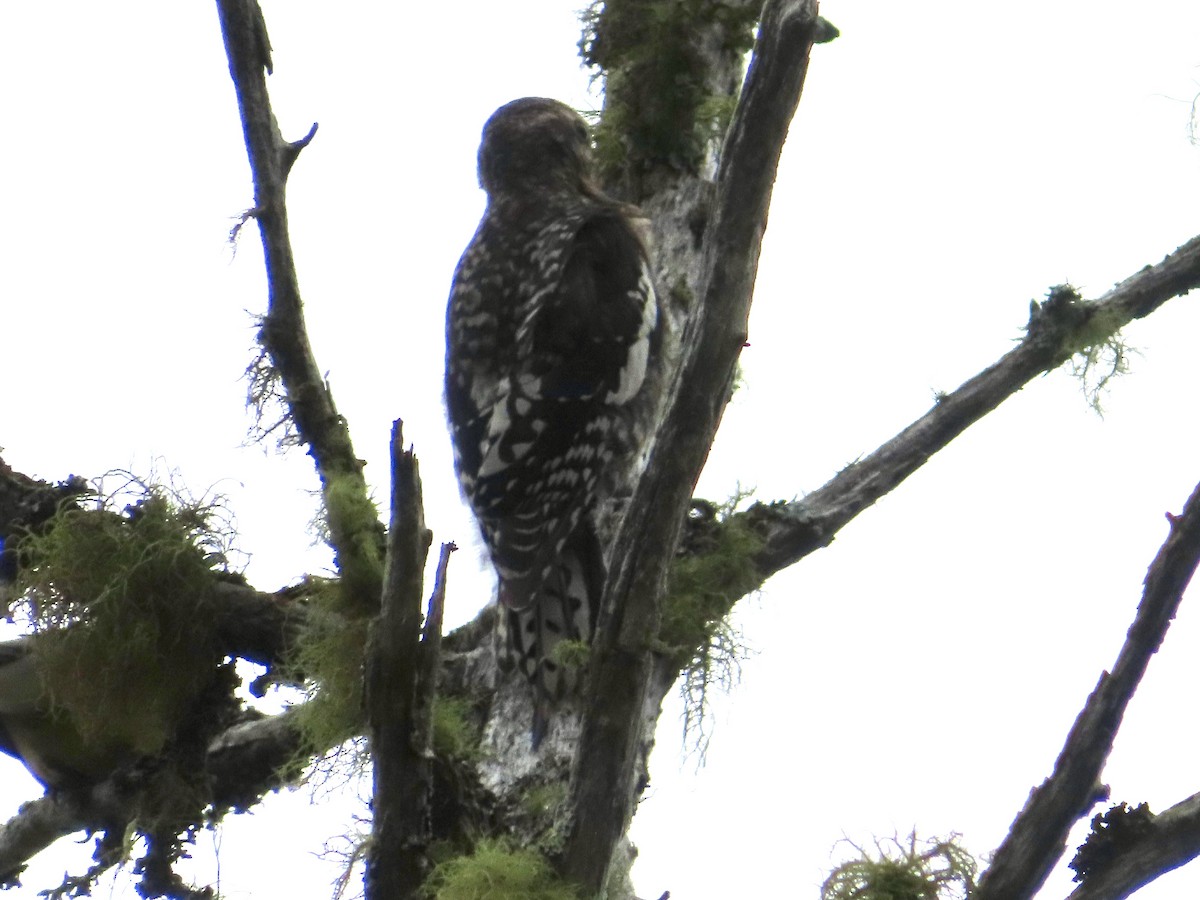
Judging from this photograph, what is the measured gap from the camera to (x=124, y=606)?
3514 millimetres

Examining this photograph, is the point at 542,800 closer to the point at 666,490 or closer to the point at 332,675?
the point at 332,675

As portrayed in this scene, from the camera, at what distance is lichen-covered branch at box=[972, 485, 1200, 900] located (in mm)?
2596

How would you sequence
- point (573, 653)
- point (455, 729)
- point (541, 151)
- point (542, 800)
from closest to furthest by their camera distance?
point (573, 653) → point (542, 800) → point (455, 729) → point (541, 151)

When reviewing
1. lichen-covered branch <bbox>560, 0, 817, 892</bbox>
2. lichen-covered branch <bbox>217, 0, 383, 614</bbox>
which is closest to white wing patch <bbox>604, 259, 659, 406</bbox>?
lichen-covered branch <bbox>217, 0, 383, 614</bbox>

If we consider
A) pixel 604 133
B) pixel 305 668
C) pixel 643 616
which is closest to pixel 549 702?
pixel 305 668

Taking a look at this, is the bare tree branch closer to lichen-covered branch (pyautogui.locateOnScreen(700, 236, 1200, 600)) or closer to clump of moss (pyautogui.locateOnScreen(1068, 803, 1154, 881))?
clump of moss (pyautogui.locateOnScreen(1068, 803, 1154, 881))

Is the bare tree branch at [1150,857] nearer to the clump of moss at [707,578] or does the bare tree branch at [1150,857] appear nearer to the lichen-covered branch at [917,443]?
the clump of moss at [707,578]

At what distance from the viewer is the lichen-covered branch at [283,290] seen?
3322 millimetres

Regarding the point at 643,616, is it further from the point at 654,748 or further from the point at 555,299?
the point at 555,299

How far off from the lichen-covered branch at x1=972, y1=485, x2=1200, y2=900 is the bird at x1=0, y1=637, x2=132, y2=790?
224 centimetres

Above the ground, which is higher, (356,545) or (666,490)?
(356,545)

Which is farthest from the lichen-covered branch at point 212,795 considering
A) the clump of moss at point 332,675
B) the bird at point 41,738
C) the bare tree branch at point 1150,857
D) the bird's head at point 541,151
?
the bird's head at point 541,151

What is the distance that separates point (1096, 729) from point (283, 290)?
2.03m

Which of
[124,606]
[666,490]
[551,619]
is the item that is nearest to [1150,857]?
[666,490]
